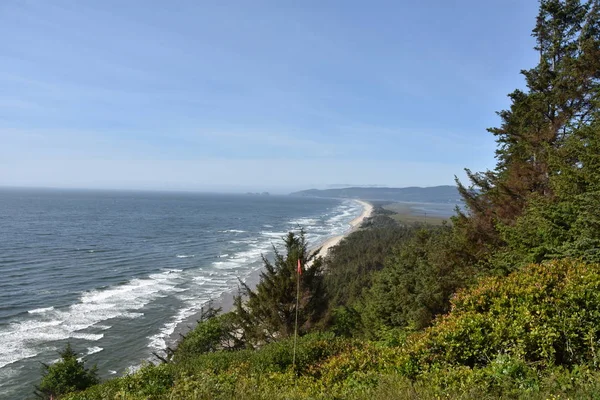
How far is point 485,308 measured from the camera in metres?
7.47

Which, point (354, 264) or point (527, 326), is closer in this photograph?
point (527, 326)

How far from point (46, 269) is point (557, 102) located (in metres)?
48.4

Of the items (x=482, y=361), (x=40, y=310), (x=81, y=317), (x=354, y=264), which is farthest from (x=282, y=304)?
(x=354, y=264)

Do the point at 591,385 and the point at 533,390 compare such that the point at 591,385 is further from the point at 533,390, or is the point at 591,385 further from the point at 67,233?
the point at 67,233

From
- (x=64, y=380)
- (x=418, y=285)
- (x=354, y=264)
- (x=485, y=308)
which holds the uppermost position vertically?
(x=485, y=308)

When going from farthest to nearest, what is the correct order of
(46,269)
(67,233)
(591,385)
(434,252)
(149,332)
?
(67,233) → (46,269) → (149,332) → (434,252) → (591,385)

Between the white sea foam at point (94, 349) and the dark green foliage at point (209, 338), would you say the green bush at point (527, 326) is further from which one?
the white sea foam at point (94, 349)

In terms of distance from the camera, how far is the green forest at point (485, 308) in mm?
5625

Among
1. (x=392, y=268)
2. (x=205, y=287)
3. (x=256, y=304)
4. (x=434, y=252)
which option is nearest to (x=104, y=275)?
(x=205, y=287)

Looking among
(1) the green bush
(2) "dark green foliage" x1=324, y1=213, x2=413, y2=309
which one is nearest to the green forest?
(1) the green bush

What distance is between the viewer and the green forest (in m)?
5.62

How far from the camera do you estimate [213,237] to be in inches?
2749

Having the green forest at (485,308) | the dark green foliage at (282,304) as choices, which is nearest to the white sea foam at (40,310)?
the green forest at (485,308)

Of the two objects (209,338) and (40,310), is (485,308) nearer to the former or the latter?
(209,338)
